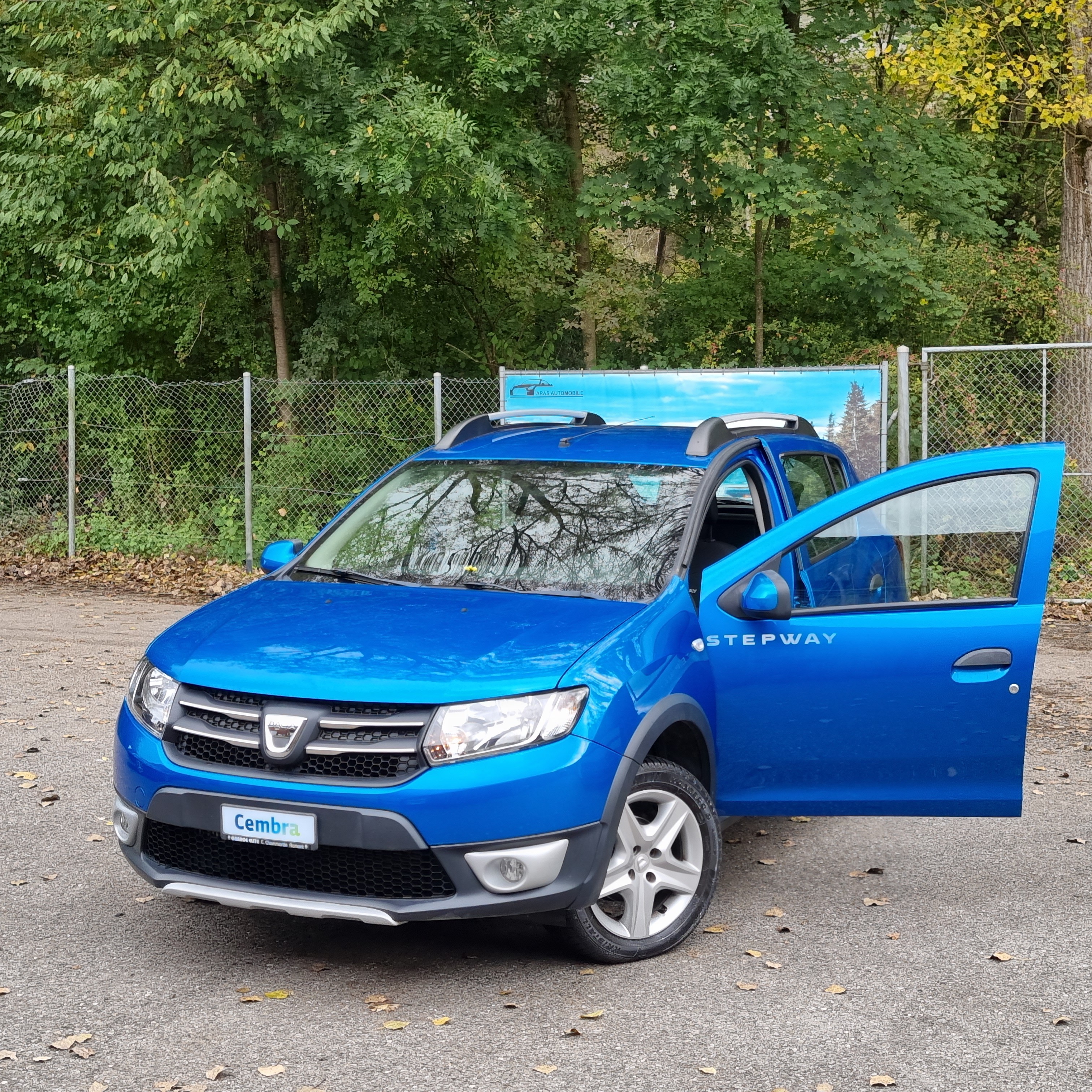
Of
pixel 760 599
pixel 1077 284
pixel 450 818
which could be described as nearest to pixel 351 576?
pixel 450 818

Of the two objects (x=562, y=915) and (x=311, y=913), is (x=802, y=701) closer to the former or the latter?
(x=562, y=915)

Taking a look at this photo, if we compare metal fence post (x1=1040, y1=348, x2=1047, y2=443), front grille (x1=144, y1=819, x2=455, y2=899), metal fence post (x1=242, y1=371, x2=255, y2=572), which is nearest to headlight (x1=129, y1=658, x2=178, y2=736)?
front grille (x1=144, y1=819, x2=455, y2=899)

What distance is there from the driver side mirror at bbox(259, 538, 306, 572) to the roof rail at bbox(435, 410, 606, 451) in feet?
2.69

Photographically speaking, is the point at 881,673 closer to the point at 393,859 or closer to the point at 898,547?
the point at 898,547

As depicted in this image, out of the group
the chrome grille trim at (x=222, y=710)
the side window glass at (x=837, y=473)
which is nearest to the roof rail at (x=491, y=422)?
the side window glass at (x=837, y=473)

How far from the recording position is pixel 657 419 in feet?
42.7

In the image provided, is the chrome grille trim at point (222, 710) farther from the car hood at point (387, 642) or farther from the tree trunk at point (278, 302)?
the tree trunk at point (278, 302)

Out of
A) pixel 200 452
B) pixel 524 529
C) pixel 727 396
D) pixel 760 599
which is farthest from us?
pixel 200 452

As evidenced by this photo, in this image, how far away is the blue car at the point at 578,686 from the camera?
436 centimetres

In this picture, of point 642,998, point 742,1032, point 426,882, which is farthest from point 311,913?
point 742,1032

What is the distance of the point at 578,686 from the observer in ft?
14.6

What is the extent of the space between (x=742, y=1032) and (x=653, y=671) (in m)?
1.18

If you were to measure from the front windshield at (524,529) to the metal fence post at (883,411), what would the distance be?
6972 mm

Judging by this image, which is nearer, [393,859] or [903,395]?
[393,859]
